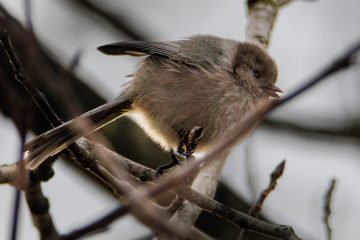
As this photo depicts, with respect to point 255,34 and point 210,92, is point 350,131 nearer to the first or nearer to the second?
point 255,34

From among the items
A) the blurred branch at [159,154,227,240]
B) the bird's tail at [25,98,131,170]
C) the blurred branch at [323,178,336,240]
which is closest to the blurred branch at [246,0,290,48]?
the blurred branch at [159,154,227,240]

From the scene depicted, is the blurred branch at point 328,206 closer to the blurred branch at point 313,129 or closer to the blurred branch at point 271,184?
the blurred branch at point 271,184

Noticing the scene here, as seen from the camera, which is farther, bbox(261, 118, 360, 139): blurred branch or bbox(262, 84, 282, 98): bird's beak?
bbox(261, 118, 360, 139): blurred branch

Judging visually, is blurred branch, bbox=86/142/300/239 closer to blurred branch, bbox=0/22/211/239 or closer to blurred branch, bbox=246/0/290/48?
blurred branch, bbox=0/22/211/239

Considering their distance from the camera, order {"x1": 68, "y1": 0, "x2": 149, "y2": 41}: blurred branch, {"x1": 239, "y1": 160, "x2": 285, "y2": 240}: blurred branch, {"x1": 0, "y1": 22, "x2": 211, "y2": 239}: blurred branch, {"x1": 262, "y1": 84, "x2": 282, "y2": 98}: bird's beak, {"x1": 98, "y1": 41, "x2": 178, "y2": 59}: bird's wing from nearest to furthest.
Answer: {"x1": 0, "y1": 22, "x2": 211, "y2": 239}: blurred branch < {"x1": 239, "y1": 160, "x2": 285, "y2": 240}: blurred branch < {"x1": 98, "y1": 41, "x2": 178, "y2": 59}: bird's wing < {"x1": 262, "y1": 84, "x2": 282, "y2": 98}: bird's beak < {"x1": 68, "y1": 0, "x2": 149, "y2": 41}: blurred branch

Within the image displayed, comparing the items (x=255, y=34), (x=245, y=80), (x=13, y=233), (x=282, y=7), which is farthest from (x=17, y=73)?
(x=282, y=7)

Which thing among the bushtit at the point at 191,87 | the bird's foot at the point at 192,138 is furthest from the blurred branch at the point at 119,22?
the bird's foot at the point at 192,138

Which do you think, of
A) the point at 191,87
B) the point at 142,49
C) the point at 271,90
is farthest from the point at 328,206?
the point at 142,49

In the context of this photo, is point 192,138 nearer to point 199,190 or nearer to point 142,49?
point 199,190
